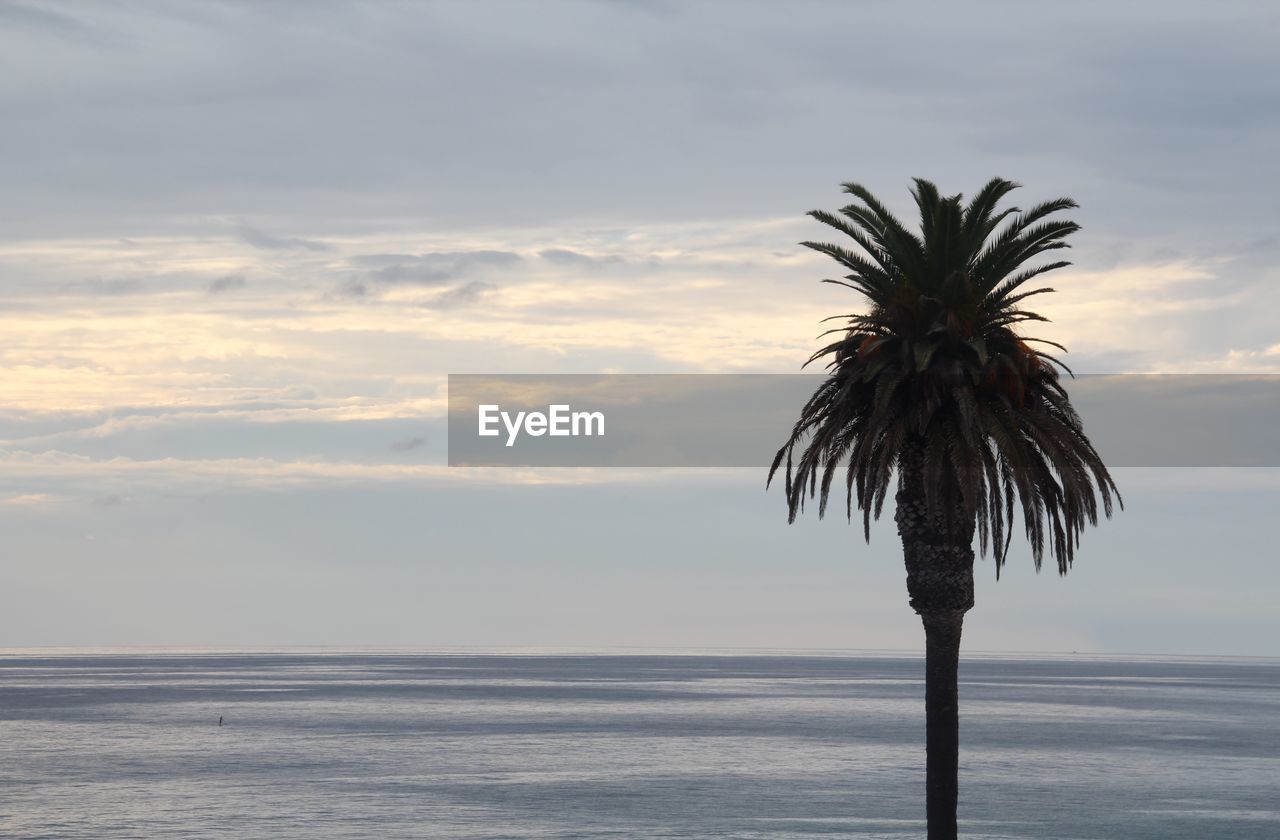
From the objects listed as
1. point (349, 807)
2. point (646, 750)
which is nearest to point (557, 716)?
point (646, 750)

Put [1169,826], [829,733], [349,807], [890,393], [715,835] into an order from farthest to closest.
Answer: [829,733]
[349,807]
[1169,826]
[715,835]
[890,393]

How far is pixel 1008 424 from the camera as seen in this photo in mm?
33000

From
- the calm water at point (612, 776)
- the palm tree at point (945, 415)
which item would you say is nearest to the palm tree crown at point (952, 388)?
the palm tree at point (945, 415)

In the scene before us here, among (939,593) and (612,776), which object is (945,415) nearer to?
(939,593)

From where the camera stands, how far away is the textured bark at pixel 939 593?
32.3 m

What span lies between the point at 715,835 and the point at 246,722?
4169 inches

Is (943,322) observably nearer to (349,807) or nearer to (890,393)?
(890,393)

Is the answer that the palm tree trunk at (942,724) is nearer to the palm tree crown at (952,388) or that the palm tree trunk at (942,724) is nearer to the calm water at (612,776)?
the palm tree crown at (952,388)

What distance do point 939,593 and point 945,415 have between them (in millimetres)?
4162

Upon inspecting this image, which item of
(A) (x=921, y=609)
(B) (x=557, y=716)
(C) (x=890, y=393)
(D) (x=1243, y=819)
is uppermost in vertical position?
(C) (x=890, y=393)

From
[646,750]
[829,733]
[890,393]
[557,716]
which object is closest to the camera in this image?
[890,393]

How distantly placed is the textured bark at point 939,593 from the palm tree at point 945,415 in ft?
0.11

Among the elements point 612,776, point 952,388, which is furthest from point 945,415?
point 612,776

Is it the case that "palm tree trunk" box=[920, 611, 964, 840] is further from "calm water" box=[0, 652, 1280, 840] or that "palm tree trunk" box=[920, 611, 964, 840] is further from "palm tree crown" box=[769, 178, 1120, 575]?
"calm water" box=[0, 652, 1280, 840]
